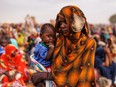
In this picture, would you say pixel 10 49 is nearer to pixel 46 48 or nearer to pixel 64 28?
pixel 46 48

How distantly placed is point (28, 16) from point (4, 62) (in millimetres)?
10415

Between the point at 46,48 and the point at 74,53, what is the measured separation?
0.58 metres

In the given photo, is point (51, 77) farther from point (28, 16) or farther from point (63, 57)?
point (28, 16)

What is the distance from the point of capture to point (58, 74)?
4.31 metres

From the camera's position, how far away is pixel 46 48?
4742 mm

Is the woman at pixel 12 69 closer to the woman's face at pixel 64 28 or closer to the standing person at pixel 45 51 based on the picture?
the standing person at pixel 45 51

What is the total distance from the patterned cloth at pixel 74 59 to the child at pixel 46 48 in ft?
0.94

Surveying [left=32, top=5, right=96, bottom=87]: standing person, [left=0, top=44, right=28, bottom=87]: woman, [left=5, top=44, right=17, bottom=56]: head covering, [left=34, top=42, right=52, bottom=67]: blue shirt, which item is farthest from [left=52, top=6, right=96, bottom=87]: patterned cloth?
[left=5, top=44, right=17, bottom=56]: head covering

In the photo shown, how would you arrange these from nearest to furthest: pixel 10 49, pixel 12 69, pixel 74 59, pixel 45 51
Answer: pixel 74 59 < pixel 45 51 < pixel 10 49 < pixel 12 69

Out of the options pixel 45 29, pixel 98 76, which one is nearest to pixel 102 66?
pixel 98 76

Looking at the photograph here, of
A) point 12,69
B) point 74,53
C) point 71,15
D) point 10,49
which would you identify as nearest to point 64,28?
point 71,15

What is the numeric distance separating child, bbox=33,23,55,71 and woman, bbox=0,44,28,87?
7.68 ft

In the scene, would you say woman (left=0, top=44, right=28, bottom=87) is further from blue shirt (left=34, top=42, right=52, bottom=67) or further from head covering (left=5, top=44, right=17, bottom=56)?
blue shirt (left=34, top=42, right=52, bottom=67)

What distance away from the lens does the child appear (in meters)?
4.62
